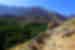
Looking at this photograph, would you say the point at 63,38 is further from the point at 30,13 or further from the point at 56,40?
the point at 30,13

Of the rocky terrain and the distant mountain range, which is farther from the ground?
the distant mountain range

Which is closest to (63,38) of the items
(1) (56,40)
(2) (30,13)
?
(1) (56,40)

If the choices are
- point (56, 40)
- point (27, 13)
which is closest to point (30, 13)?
point (27, 13)

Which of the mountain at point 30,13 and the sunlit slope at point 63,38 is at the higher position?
the mountain at point 30,13

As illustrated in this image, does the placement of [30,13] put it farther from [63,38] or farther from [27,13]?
[63,38]

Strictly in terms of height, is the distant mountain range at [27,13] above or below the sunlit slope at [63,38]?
above

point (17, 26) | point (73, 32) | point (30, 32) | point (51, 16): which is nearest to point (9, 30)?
point (17, 26)

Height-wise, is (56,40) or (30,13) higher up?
(30,13)

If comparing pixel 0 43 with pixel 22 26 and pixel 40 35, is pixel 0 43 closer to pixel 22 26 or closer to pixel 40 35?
pixel 22 26

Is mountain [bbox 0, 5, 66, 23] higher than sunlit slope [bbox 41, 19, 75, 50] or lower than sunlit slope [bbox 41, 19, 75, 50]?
higher

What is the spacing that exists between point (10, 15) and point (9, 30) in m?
0.13

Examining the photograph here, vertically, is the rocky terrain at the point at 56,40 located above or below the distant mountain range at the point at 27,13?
below

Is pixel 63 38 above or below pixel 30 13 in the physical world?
below

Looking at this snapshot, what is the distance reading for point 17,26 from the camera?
138 cm
